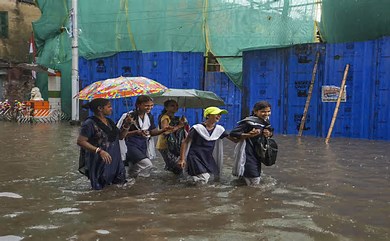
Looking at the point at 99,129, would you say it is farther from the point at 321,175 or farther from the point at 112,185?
the point at 321,175

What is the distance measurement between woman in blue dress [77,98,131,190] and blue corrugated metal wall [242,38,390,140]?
830 centimetres

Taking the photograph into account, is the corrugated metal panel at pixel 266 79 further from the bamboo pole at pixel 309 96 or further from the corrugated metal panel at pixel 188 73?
the corrugated metal panel at pixel 188 73

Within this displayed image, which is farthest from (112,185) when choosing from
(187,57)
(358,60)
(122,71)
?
(122,71)

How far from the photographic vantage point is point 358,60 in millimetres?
12289

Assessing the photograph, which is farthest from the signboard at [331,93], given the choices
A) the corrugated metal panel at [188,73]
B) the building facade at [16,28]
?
the building facade at [16,28]

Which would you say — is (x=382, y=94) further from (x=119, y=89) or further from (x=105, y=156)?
(x=105, y=156)

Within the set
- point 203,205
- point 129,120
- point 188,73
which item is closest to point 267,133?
point 203,205

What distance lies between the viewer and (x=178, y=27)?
18.3m

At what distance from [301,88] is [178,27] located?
6669mm

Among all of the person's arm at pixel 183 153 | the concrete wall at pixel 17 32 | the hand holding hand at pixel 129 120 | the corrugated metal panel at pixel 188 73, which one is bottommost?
the person's arm at pixel 183 153

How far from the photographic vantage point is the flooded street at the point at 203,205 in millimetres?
4059

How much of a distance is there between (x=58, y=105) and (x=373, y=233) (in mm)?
19242

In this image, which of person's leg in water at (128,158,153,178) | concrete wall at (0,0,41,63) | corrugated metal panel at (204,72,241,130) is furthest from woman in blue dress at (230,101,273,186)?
concrete wall at (0,0,41,63)

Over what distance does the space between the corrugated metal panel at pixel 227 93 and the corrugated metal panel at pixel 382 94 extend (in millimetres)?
4877
